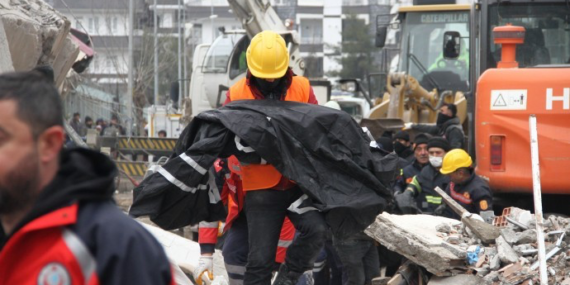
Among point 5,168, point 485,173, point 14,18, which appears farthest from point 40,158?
point 485,173

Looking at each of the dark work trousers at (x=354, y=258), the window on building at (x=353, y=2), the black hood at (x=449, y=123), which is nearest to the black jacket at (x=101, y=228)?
the dark work trousers at (x=354, y=258)

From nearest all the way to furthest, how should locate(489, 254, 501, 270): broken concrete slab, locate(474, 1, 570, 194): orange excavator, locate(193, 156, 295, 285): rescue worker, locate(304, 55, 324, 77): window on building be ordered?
locate(193, 156, 295, 285): rescue worker
locate(489, 254, 501, 270): broken concrete slab
locate(474, 1, 570, 194): orange excavator
locate(304, 55, 324, 77): window on building

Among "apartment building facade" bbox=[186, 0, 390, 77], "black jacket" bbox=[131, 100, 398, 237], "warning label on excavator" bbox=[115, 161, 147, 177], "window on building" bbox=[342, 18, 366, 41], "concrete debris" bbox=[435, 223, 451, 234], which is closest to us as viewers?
"black jacket" bbox=[131, 100, 398, 237]

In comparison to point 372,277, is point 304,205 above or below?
above

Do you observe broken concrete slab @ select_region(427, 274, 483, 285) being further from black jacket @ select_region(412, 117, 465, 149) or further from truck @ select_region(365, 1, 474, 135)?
truck @ select_region(365, 1, 474, 135)

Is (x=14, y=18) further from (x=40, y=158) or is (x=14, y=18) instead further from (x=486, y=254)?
(x=40, y=158)

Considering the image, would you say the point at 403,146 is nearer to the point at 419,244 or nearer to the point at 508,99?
the point at 508,99

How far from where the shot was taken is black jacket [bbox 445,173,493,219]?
347 inches

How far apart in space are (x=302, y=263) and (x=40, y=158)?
408 centimetres

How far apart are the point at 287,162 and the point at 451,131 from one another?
19.6ft

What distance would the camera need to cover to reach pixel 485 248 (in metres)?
7.82

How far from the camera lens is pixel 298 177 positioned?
6211 millimetres

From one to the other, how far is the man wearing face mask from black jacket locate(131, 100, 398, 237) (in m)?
5.05

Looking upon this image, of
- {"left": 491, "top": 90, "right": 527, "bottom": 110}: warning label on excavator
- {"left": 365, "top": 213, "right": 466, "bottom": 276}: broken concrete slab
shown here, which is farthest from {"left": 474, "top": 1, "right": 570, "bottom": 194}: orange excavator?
{"left": 365, "top": 213, "right": 466, "bottom": 276}: broken concrete slab
